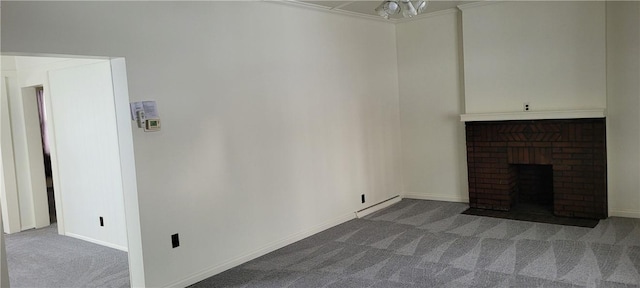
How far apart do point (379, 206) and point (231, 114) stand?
2.61 m

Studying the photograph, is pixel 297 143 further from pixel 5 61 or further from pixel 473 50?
pixel 5 61

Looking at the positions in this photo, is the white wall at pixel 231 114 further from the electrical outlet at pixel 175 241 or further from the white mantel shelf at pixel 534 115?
the white mantel shelf at pixel 534 115

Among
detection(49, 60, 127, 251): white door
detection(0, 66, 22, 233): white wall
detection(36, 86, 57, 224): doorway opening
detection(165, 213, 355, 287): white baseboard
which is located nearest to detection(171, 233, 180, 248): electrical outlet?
detection(165, 213, 355, 287): white baseboard

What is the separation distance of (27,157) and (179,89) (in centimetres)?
353

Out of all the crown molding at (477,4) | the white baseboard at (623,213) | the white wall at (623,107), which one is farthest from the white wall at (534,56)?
the white baseboard at (623,213)

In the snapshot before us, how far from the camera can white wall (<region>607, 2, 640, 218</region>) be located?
15.4 ft

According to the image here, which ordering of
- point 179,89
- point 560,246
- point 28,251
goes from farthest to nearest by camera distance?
point 28,251
point 560,246
point 179,89

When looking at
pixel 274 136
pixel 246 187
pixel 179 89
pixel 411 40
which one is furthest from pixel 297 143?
pixel 411 40

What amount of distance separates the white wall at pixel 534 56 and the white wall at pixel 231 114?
1.35 meters

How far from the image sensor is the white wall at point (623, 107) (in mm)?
4699

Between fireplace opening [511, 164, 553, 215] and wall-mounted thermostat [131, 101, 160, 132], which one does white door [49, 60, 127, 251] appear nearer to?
wall-mounted thermostat [131, 101, 160, 132]

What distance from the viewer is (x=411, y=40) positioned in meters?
6.22

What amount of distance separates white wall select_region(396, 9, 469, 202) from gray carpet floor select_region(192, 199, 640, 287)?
107 centimetres

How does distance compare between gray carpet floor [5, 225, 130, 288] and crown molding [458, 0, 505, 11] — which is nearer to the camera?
gray carpet floor [5, 225, 130, 288]
